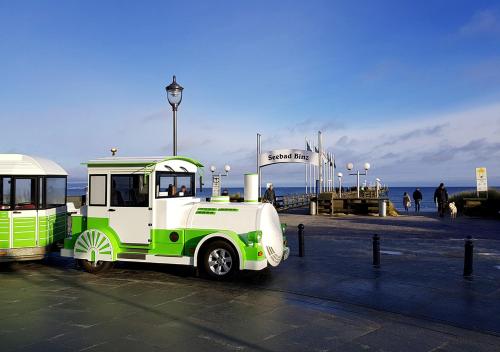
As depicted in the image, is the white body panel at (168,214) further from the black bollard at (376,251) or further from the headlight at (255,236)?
the black bollard at (376,251)

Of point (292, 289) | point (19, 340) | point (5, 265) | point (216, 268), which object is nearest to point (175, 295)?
point (216, 268)

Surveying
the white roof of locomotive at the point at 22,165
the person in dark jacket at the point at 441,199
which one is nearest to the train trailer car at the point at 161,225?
the white roof of locomotive at the point at 22,165

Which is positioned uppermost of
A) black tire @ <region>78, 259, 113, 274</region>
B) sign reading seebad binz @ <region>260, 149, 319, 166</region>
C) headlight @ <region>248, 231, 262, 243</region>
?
sign reading seebad binz @ <region>260, 149, 319, 166</region>

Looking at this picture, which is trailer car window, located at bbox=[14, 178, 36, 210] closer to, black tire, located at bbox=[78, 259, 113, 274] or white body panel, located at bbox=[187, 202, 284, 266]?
black tire, located at bbox=[78, 259, 113, 274]

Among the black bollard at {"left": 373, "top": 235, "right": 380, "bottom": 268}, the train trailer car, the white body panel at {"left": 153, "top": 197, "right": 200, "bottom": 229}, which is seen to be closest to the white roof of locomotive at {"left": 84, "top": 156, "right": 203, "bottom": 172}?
the train trailer car

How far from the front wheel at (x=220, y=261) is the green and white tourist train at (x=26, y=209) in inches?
171

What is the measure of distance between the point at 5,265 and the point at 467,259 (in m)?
11.0

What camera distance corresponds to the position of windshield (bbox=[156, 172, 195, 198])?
10008mm

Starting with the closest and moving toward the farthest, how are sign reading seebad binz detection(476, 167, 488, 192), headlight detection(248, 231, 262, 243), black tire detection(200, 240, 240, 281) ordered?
headlight detection(248, 231, 262, 243) → black tire detection(200, 240, 240, 281) → sign reading seebad binz detection(476, 167, 488, 192)

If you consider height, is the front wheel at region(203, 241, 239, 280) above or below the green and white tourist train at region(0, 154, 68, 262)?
below

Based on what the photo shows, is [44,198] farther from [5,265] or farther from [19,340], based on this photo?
[19,340]

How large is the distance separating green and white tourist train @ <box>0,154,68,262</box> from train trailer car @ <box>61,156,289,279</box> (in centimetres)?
102

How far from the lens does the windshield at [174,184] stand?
10.0 m

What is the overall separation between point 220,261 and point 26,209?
502 centimetres
